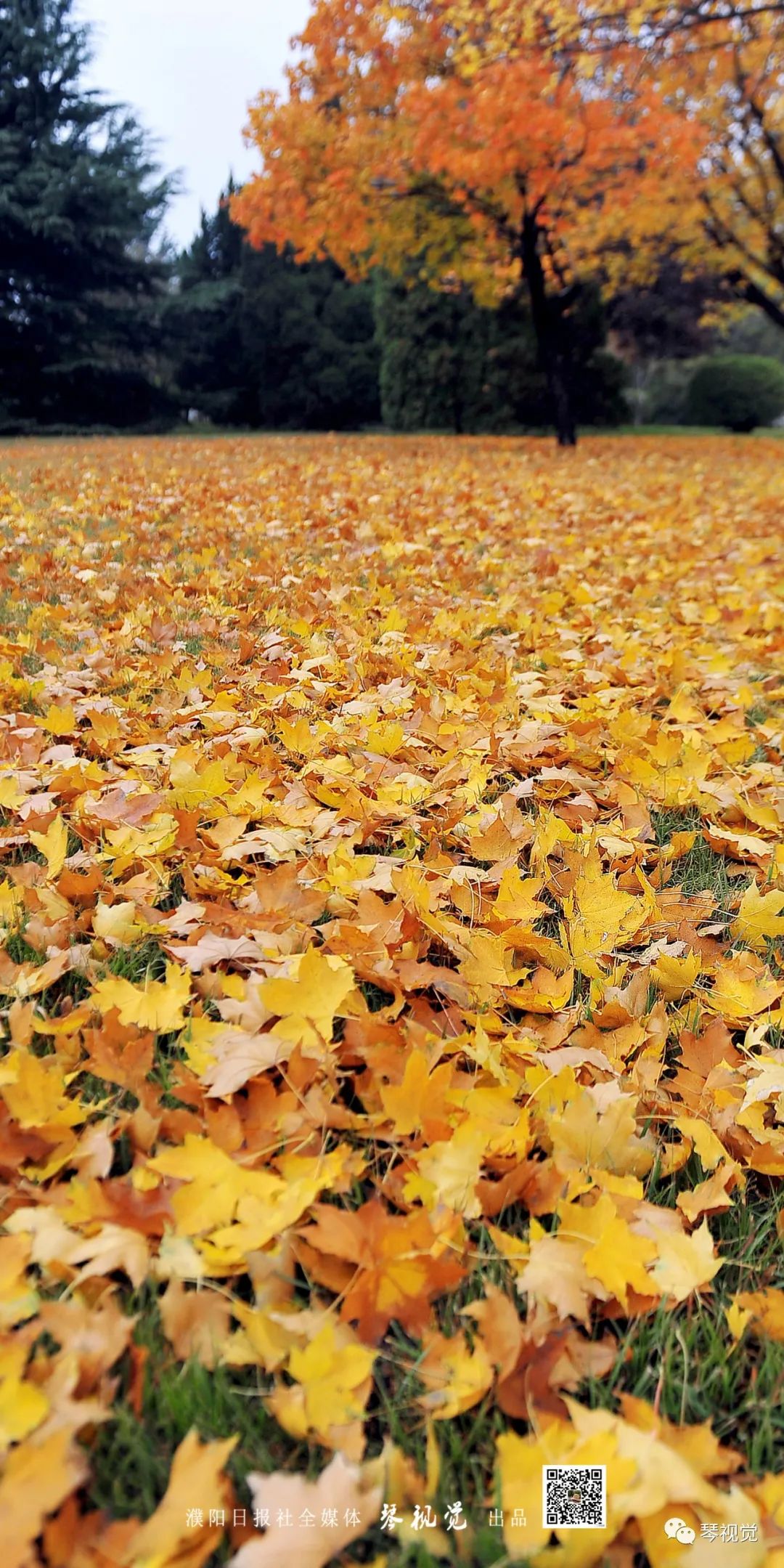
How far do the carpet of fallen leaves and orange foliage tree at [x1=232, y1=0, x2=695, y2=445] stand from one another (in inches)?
291

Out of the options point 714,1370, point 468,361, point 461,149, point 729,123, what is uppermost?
point 729,123

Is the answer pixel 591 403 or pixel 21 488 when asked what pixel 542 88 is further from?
pixel 591 403

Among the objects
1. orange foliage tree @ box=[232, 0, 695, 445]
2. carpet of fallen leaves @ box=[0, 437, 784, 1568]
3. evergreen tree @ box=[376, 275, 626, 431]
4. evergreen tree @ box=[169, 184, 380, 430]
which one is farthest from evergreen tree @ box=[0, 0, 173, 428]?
carpet of fallen leaves @ box=[0, 437, 784, 1568]

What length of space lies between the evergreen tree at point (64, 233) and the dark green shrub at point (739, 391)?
13390 mm

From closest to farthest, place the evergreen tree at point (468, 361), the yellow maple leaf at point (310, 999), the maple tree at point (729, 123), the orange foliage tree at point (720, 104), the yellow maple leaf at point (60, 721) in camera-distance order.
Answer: the yellow maple leaf at point (310, 999) < the yellow maple leaf at point (60, 721) < the orange foliage tree at point (720, 104) < the maple tree at point (729, 123) < the evergreen tree at point (468, 361)

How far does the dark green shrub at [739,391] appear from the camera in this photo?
22.1m

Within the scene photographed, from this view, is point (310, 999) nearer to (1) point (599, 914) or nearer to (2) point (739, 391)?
(1) point (599, 914)

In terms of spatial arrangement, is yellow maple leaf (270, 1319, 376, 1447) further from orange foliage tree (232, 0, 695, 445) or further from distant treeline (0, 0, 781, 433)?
distant treeline (0, 0, 781, 433)

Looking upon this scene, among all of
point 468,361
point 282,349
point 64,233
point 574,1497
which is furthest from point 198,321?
point 574,1497

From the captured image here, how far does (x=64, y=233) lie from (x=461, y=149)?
39.6ft

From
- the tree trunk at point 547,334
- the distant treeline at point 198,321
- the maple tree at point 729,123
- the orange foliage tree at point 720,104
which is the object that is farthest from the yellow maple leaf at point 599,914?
the distant treeline at point 198,321

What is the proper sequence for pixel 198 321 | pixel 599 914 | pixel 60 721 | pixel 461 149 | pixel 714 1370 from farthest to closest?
pixel 198 321 < pixel 461 149 < pixel 60 721 < pixel 599 914 < pixel 714 1370

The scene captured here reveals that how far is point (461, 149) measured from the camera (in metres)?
9.77

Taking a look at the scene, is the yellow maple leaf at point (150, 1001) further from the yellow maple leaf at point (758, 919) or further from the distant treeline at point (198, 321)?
the distant treeline at point (198, 321)
